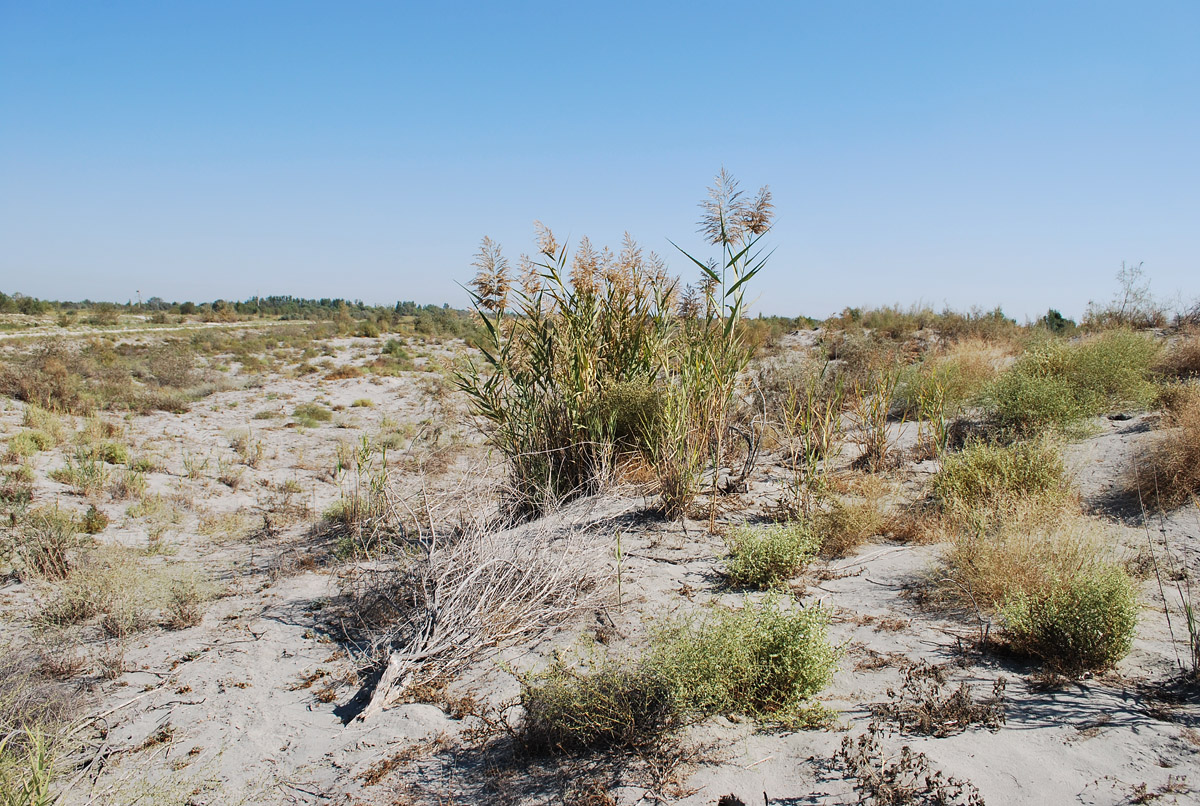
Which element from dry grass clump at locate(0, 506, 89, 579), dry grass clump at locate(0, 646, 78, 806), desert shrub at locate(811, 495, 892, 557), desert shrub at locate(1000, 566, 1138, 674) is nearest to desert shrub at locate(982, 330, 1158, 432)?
desert shrub at locate(811, 495, 892, 557)

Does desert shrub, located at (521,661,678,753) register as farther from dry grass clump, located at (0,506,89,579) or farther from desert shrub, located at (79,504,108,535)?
desert shrub, located at (79,504,108,535)

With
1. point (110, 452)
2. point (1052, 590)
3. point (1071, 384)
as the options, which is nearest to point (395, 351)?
point (110, 452)

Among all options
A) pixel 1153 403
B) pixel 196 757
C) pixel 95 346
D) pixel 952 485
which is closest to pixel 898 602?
pixel 952 485

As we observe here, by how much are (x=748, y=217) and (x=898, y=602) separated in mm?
3227

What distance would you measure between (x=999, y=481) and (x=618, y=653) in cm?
398

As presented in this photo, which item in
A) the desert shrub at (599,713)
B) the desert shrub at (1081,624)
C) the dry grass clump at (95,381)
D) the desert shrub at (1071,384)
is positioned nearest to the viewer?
the desert shrub at (599,713)

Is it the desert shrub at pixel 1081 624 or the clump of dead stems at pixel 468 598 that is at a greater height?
the desert shrub at pixel 1081 624

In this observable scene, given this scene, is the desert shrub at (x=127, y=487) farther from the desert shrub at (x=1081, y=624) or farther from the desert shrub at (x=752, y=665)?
the desert shrub at (x=1081, y=624)

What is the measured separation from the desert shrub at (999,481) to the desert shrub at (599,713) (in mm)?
3341

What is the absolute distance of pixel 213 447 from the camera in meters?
11.2

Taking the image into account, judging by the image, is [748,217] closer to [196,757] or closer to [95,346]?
[196,757]

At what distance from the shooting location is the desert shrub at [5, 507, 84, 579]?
565 centimetres

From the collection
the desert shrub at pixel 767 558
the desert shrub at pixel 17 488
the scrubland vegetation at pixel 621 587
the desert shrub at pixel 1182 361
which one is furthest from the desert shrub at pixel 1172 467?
the desert shrub at pixel 17 488

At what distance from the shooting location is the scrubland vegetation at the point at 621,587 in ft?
9.16
